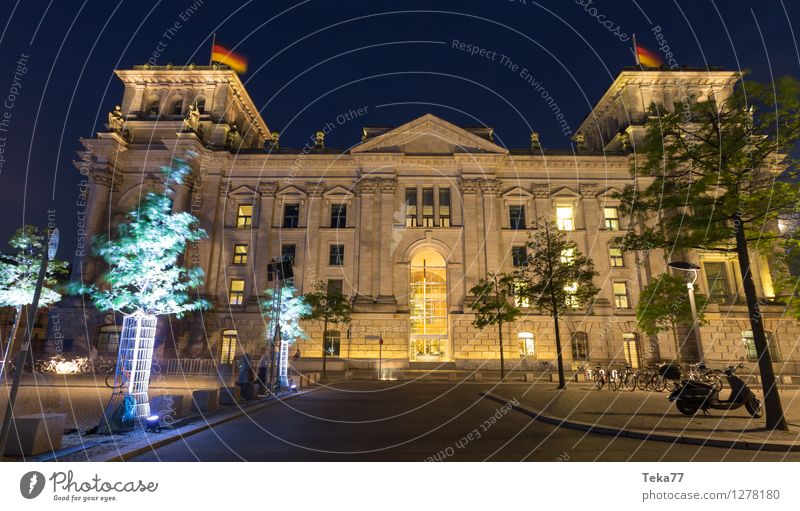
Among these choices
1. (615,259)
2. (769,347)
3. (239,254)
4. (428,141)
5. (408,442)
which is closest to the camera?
(408,442)

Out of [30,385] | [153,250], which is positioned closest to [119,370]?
[153,250]

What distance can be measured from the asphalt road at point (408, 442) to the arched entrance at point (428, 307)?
26.9m

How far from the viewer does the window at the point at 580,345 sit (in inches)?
1565

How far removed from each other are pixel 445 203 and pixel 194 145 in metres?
26.2

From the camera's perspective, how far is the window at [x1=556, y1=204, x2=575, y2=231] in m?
44.4

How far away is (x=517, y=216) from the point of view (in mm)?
44500

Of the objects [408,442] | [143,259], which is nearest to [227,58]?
[143,259]

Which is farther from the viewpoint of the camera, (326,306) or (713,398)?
(326,306)

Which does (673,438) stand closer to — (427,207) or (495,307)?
(495,307)

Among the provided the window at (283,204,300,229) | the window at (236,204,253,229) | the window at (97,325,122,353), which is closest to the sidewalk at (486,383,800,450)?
the window at (283,204,300,229)

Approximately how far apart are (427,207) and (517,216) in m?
9.32

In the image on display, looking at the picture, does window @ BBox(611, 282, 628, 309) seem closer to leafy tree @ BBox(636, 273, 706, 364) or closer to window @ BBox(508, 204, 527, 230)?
window @ BBox(508, 204, 527, 230)

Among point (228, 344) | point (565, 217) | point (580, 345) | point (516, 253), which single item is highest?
point (565, 217)

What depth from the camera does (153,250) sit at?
13.4 m
